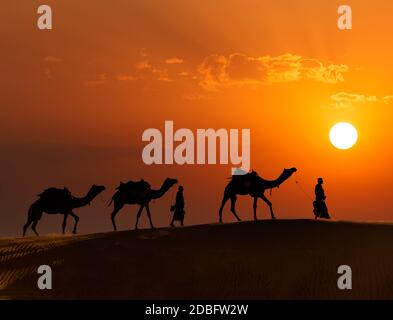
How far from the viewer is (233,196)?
40250mm

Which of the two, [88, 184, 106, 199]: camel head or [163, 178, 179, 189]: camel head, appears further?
[88, 184, 106, 199]: camel head

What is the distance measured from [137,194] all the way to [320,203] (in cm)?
726

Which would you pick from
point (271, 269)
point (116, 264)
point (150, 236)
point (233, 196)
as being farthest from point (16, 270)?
point (233, 196)

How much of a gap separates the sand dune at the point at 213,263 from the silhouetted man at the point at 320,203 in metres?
1.38

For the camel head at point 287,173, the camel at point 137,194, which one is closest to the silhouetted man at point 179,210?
the camel at point 137,194

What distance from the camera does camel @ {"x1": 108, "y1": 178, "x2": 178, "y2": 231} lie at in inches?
1567

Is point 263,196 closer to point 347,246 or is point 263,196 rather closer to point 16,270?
point 347,246

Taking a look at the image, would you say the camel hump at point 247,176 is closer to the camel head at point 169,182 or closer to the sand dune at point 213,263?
the sand dune at point 213,263

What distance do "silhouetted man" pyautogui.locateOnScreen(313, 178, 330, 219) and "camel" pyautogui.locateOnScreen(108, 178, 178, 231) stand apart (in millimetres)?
6237

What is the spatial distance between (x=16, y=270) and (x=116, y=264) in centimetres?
326

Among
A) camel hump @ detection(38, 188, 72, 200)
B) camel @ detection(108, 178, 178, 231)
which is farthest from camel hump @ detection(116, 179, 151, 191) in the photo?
camel hump @ detection(38, 188, 72, 200)

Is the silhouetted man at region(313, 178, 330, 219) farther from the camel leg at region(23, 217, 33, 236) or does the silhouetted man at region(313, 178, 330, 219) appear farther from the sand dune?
the camel leg at region(23, 217, 33, 236)

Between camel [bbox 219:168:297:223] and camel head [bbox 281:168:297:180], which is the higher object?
camel head [bbox 281:168:297:180]

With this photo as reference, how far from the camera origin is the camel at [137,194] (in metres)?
39.8
